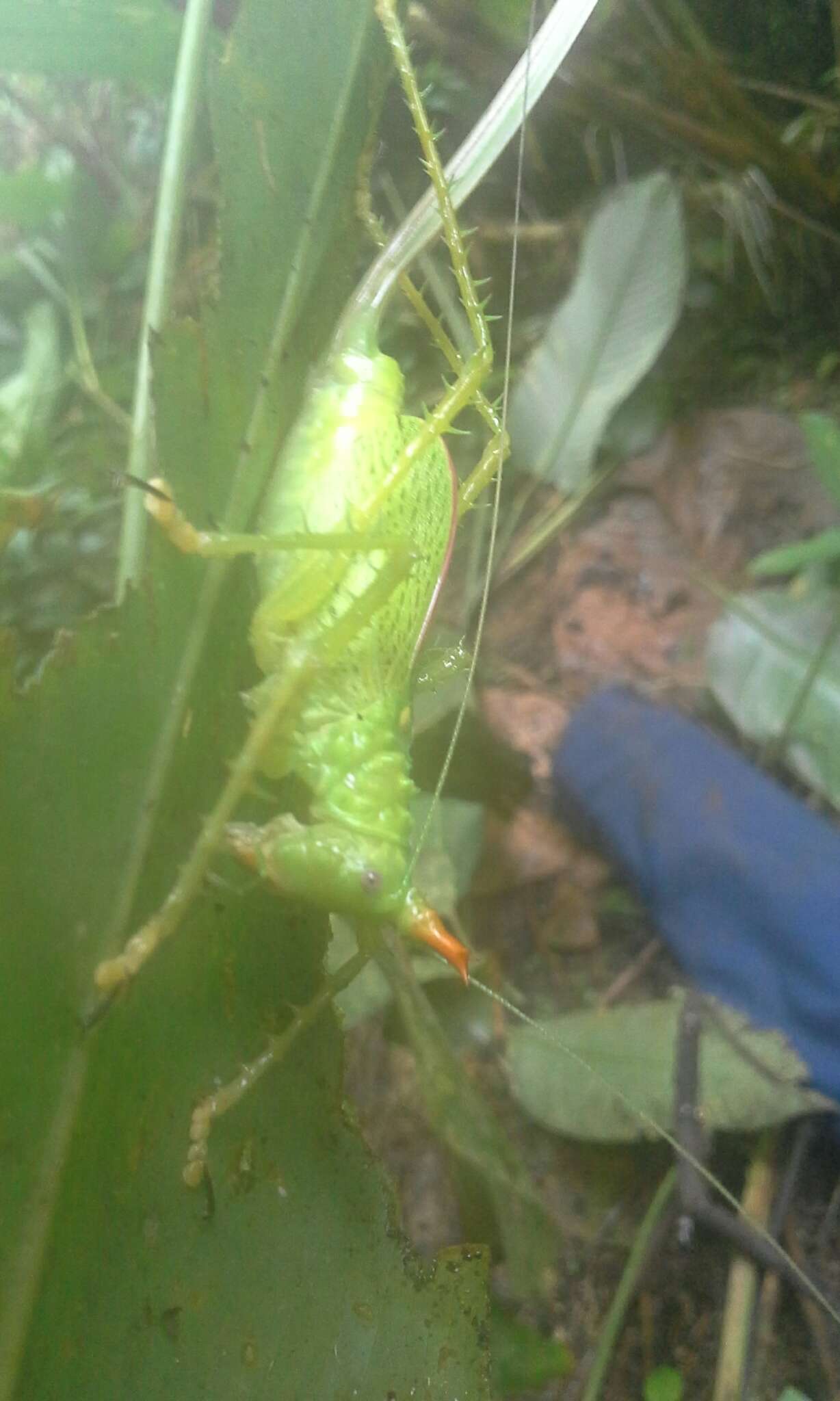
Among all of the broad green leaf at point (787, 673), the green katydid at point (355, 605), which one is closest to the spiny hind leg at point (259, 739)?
the green katydid at point (355, 605)

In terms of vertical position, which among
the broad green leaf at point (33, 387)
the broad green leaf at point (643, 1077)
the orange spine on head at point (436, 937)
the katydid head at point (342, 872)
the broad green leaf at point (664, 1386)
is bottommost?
the broad green leaf at point (664, 1386)

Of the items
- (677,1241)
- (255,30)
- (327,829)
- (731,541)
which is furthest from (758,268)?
(677,1241)

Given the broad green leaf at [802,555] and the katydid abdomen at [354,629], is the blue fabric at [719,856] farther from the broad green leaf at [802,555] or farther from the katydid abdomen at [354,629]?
the katydid abdomen at [354,629]

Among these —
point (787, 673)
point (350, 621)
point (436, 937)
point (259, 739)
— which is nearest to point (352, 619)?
point (350, 621)

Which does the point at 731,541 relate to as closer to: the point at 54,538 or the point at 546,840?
the point at 546,840

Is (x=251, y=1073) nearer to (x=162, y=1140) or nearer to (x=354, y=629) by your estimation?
(x=162, y=1140)

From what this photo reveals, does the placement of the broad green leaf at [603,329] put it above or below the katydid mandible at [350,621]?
above

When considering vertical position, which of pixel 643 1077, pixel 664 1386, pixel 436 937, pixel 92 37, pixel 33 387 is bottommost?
pixel 664 1386

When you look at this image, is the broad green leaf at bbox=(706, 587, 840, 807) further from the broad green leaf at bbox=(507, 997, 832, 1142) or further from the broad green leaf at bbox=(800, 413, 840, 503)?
the broad green leaf at bbox=(507, 997, 832, 1142)
